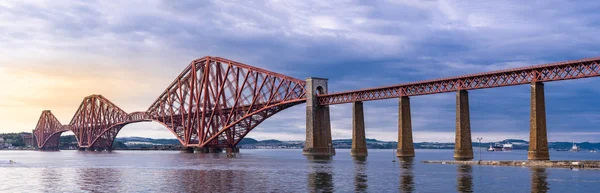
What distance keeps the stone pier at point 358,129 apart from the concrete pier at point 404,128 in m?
11.9

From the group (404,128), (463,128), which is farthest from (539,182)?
(404,128)

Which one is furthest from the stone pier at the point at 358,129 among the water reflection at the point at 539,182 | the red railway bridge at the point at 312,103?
the water reflection at the point at 539,182

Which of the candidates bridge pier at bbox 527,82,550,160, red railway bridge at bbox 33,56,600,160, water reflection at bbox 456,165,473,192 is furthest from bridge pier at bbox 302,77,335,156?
water reflection at bbox 456,165,473,192

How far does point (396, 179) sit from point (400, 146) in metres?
44.2

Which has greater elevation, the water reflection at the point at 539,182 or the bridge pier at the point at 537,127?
the bridge pier at the point at 537,127

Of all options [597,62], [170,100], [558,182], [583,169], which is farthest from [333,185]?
[170,100]

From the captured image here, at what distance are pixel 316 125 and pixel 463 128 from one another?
41450mm

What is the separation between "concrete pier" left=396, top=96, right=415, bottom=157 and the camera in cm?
9931

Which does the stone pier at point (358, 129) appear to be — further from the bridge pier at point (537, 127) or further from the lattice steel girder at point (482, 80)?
the bridge pier at point (537, 127)

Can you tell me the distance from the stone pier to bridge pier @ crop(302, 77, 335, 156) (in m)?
8.53

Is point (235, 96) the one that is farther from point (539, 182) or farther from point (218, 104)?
point (539, 182)

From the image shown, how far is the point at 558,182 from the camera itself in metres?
51.9

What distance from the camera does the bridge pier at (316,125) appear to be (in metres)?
123

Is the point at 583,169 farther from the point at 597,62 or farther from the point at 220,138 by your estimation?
the point at 220,138
